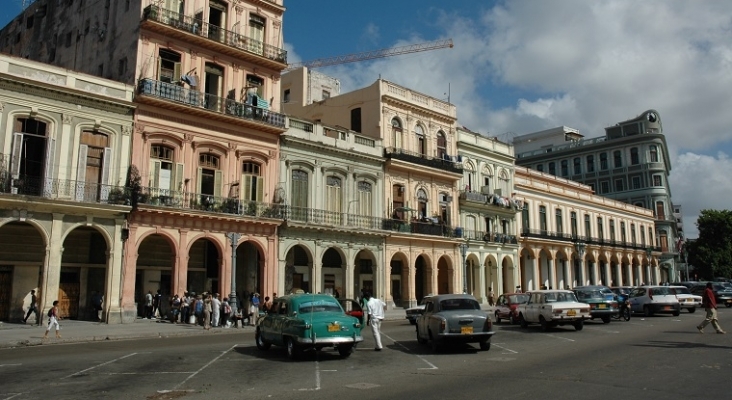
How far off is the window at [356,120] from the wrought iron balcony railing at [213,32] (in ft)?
26.2

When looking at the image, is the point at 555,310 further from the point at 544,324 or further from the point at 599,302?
the point at 599,302

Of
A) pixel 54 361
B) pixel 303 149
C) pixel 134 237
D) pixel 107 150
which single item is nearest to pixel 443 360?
pixel 54 361

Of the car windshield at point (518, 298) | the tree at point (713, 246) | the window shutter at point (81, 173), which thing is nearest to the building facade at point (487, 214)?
the car windshield at point (518, 298)

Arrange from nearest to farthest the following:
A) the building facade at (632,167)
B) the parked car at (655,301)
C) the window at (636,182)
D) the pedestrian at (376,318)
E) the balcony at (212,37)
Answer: the pedestrian at (376,318) < the balcony at (212,37) < the parked car at (655,301) < the building facade at (632,167) < the window at (636,182)

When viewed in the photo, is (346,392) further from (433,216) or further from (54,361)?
(433,216)

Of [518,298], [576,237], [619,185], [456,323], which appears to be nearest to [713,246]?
[619,185]

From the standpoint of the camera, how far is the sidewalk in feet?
63.2

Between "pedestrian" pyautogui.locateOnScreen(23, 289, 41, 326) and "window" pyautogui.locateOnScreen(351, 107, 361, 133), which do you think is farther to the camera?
"window" pyautogui.locateOnScreen(351, 107, 361, 133)

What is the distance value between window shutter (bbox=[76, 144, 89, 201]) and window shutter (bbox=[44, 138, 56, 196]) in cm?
99

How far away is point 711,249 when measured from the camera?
7519 cm

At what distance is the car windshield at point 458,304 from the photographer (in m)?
16.6

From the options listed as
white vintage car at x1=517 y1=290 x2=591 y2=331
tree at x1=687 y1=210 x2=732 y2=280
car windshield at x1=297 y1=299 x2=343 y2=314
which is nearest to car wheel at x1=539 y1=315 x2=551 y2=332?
white vintage car at x1=517 y1=290 x2=591 y2=331

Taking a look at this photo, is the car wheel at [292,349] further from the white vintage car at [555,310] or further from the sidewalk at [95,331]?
the white vintage car at [555,310]

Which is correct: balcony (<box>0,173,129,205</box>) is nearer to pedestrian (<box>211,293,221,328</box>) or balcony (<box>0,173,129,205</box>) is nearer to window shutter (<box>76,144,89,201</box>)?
window shutter (<box>76,144,89,201</box>)
